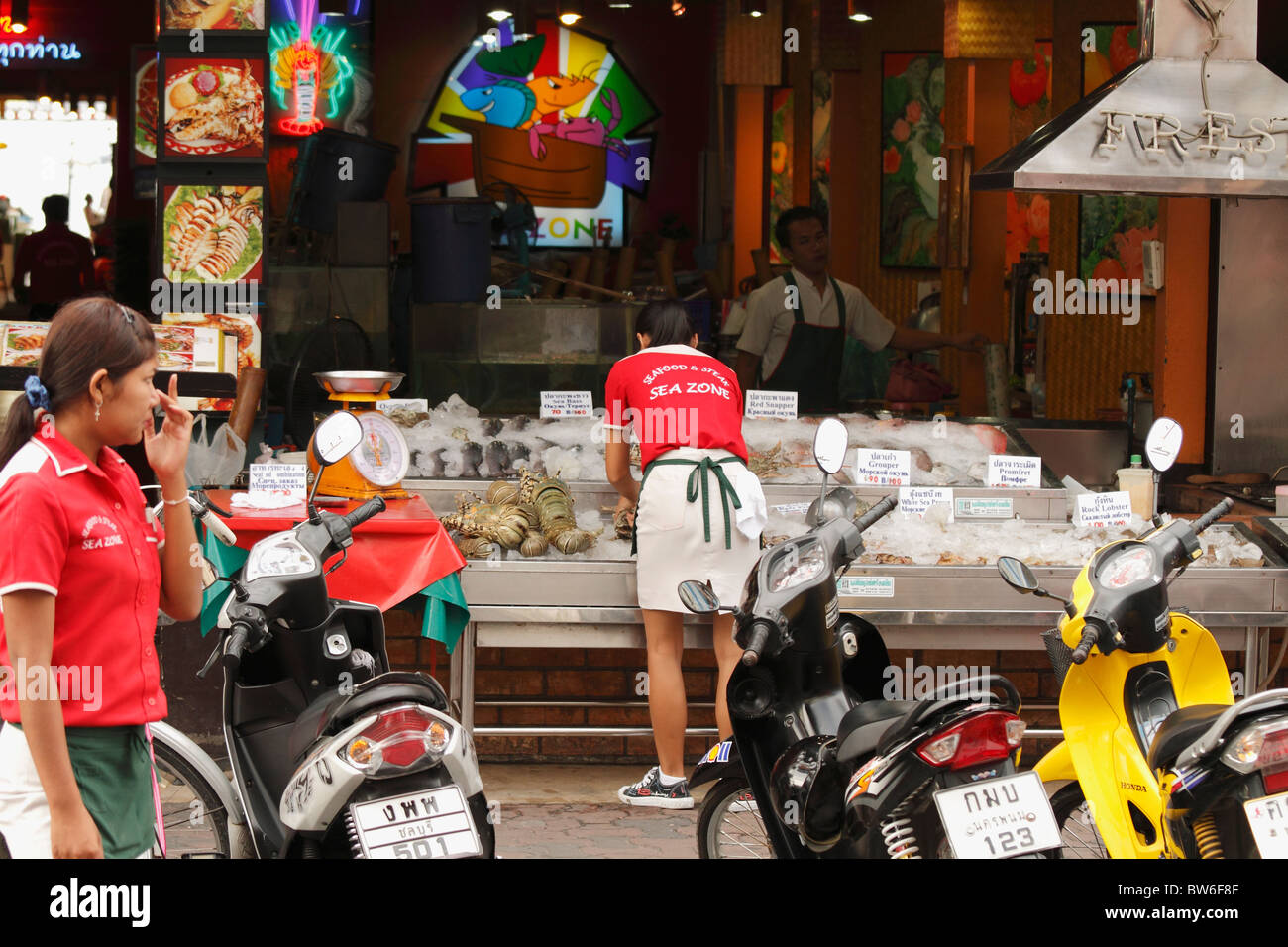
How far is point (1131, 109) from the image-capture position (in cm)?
500

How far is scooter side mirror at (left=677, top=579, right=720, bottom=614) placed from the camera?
347 centimetres

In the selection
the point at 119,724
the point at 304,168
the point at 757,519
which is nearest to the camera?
the point at 119,724

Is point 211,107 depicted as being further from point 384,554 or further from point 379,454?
point 384,554

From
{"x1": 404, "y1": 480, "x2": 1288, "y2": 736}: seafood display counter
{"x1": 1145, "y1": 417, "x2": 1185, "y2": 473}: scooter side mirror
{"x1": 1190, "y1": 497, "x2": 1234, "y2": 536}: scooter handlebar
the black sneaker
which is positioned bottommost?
the black sneaker

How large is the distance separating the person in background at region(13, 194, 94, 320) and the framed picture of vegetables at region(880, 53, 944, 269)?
7125mm

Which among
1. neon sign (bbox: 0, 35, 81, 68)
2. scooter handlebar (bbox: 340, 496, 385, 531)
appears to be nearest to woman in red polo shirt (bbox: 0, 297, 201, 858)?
scooter handlebar (bbox: 340, 496, 385, 531)

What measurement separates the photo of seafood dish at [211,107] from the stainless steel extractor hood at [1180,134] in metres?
2.91

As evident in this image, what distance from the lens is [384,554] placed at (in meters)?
4.80

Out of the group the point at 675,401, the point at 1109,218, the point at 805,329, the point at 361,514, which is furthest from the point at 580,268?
the point at 361,514

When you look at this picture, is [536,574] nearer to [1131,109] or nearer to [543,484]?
[543,484]

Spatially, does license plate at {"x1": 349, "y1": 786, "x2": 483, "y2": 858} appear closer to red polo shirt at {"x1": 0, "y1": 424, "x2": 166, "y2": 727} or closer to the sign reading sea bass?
red polo shirt at {"x1": 0, "y1": 424, "x2": 166, "y2": 727}
